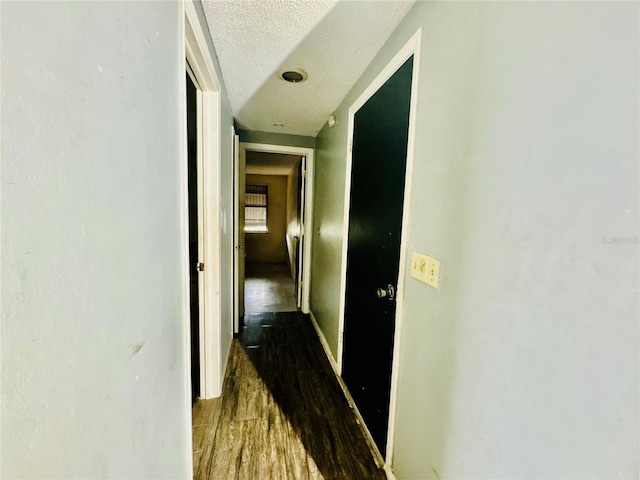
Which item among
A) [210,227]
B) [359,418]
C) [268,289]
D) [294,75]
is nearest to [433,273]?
[359,418]

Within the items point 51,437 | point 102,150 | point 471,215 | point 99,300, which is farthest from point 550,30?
point 51,437

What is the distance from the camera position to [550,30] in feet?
2.06

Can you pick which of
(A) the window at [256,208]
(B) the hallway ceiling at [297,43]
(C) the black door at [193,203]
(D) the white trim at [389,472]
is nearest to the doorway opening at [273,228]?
(A) the window at [256,208]

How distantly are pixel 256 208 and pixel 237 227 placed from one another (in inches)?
165

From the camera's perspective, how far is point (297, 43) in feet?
4.71

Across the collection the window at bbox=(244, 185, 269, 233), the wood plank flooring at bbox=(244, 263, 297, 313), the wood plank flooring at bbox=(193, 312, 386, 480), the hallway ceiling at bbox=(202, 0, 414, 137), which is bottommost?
the wood plank flooring at bbox=(193, 312, 386, 480)

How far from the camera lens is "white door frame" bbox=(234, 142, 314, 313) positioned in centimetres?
306

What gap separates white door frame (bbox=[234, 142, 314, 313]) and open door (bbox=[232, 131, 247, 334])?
0.74 feet

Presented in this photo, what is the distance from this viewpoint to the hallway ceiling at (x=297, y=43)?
1185mm

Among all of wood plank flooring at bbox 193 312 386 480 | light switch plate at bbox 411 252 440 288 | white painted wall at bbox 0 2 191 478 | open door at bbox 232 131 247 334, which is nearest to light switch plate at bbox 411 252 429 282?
light switch plate at bbox 411 252 440 288

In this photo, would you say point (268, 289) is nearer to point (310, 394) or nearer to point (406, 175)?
point (310, 394)

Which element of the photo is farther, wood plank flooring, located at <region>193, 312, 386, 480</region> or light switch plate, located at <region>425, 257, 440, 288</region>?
wood plank flooring, located at <region>193, 312, 386, 480</region>

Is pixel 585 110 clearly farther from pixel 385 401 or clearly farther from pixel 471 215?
pixel 385 401

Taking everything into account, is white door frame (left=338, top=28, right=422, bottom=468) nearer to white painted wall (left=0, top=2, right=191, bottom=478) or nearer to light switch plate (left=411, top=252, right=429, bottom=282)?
light switch plate (left=411, top=252, right=429, bottom=282)
